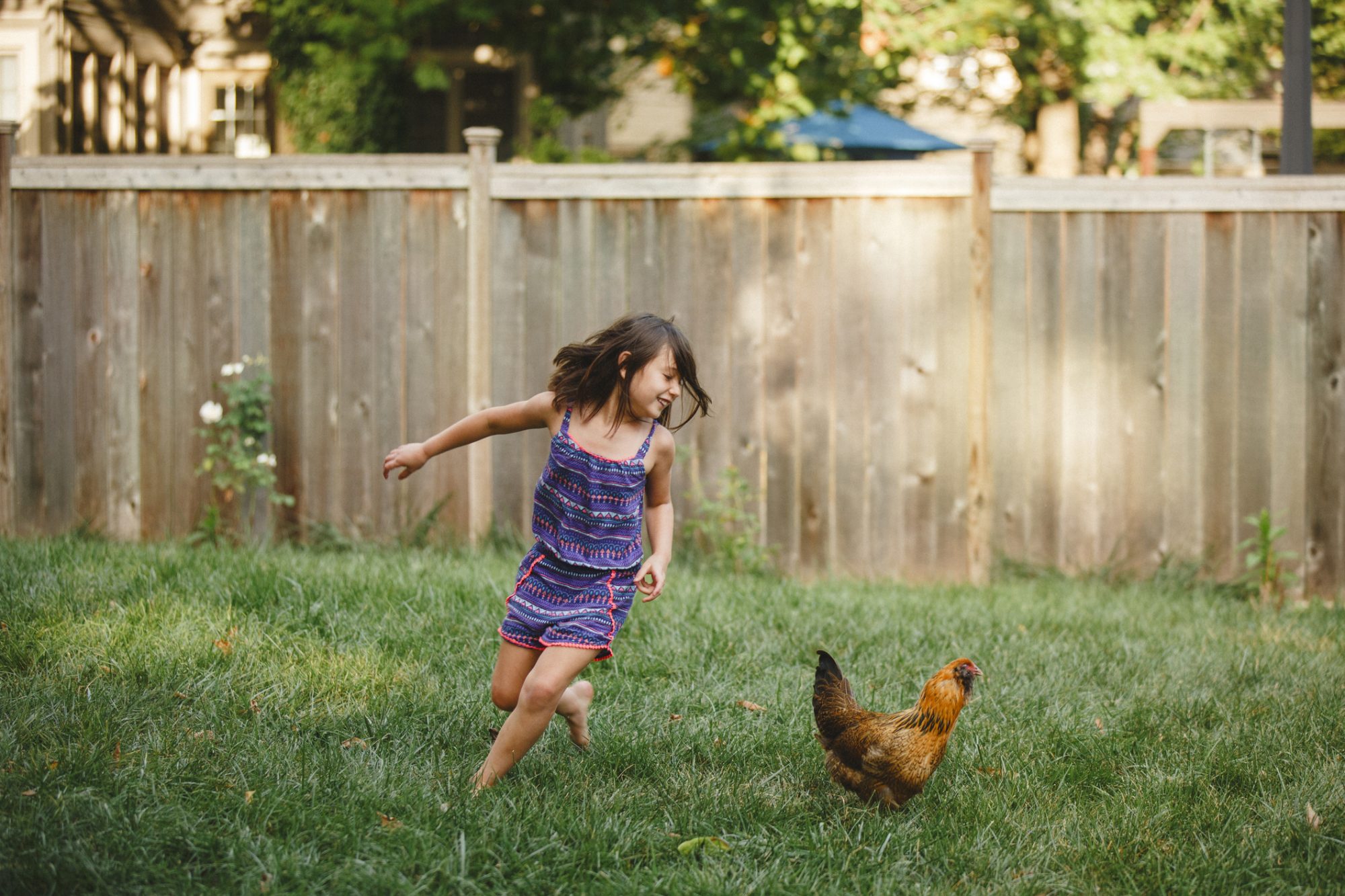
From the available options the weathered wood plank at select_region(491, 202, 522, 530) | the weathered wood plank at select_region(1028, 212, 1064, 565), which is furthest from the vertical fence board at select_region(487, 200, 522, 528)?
the weathered wood plank at select_region(1028, 212, 1064, 565)

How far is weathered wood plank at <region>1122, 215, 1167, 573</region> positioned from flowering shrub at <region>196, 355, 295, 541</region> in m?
4.16

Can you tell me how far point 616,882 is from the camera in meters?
2.62

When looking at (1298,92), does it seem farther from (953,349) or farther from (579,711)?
(579,711)

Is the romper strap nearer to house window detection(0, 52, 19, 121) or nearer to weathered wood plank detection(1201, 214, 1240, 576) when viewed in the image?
weathered wood plank detection(1201, 214, 1240, 576)

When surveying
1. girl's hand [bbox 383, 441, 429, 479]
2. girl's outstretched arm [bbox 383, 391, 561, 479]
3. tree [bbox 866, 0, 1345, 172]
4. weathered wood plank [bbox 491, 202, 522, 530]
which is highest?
tree [bbox 866, 0, 1345, 172]

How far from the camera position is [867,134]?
12.6 meters

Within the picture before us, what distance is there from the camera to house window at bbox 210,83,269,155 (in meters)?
12.3

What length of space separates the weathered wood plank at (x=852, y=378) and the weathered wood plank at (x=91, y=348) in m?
3.21

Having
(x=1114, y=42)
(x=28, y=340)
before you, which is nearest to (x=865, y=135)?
(x=1114, y=42)

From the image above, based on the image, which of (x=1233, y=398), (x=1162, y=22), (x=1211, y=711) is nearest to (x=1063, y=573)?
(x=1233, y=398)

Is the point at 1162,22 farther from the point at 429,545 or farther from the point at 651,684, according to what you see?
the point at 651,684

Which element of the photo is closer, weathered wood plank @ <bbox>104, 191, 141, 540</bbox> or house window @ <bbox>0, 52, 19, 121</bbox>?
weathered wood plank @ <bbox>104, 191, 141, 540</bbox>

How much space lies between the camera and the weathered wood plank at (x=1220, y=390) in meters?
5.88

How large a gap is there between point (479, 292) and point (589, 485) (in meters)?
3.02
